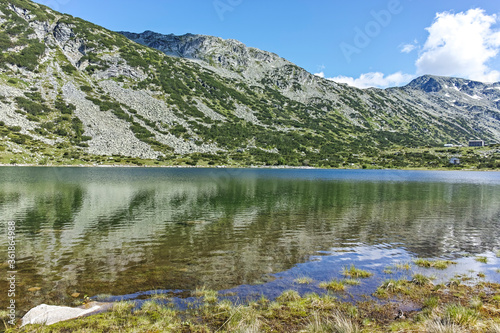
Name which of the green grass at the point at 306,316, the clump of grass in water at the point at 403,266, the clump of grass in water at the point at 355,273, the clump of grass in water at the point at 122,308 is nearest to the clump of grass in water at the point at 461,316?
the green grass at the point at 306,316

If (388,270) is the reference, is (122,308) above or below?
above

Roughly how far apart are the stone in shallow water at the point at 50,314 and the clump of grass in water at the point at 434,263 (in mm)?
18086

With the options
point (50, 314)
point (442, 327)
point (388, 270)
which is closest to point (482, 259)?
point (388, 270)

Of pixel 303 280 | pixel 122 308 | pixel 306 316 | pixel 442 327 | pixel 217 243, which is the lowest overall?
pixel 217 243

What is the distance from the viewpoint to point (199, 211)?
34.9m

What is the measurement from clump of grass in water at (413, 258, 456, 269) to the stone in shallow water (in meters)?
18.1

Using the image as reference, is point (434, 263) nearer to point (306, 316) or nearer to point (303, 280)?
point (303, 280)

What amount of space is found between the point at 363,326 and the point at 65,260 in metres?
16.9

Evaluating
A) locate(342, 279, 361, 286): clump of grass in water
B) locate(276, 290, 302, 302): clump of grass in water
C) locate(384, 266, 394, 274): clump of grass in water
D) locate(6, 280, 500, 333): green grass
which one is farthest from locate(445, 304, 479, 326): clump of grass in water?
locate(384, 266, 394, 274): clump of grass in water

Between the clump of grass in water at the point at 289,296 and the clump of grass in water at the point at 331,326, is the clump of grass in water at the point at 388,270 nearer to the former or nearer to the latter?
the clump of grass in water at the point at 289,296

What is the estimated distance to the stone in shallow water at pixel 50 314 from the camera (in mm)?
9203

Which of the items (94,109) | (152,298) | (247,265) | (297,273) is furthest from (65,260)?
(94,109)

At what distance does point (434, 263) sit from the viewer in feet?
55.9

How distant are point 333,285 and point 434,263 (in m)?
8.35
